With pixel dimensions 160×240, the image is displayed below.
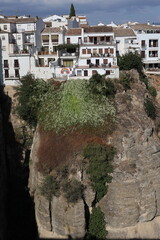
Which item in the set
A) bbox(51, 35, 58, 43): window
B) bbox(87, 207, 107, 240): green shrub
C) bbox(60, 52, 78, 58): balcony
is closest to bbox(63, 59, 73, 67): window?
bbox(60, 52, 78, 58): balcony

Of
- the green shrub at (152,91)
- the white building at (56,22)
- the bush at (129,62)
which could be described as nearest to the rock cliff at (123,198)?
the green shrub at (152,91)

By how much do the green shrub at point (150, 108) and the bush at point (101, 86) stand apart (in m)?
3.81

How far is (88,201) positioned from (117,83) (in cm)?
1355

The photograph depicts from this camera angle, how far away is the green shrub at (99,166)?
30.0m

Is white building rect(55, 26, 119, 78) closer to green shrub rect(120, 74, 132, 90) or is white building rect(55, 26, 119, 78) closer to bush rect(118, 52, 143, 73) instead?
green shrub rect(120, 74, 132, 90)

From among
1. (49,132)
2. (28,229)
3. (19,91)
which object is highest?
(19,91)

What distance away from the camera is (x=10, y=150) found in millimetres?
37844

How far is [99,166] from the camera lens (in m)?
30.1

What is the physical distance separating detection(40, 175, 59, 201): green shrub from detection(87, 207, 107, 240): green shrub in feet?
13.9

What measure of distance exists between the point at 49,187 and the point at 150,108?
561 inches

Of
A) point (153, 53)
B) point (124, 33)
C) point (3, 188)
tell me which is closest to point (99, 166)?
point (3, 188)

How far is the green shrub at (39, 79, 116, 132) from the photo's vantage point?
105ft

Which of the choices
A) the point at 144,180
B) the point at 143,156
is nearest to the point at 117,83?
the point at 143,156

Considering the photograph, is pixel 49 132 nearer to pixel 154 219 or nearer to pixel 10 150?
pixel 10 150
